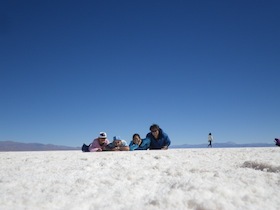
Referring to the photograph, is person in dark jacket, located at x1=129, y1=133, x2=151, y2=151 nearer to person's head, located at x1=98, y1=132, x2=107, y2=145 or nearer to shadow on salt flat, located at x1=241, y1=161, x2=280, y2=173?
person's head, located at x1=98, y1=132, x2=107, y2=145

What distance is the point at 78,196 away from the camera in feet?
5.63

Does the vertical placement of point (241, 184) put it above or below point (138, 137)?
below

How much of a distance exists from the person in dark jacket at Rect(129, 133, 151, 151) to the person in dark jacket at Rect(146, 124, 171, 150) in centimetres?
16

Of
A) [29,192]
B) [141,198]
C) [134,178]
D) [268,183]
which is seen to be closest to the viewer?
[141,198]

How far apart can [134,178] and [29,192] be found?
2.63 feet

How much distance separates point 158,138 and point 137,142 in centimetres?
74

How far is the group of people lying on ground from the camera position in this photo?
8141mm

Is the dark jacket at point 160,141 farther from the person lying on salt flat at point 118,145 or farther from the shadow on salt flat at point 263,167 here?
the shadow on salt flat at point 263,167

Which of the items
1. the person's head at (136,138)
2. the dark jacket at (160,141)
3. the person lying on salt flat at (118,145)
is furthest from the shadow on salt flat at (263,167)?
the dark jacket at (160,141)

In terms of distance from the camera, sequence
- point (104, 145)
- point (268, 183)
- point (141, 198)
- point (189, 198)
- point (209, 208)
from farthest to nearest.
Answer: point (104, 145), point (268, 183), point (141, 198), point (189, 198), point (209, 208)

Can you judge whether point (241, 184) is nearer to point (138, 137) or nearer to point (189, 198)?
point (189, 198)

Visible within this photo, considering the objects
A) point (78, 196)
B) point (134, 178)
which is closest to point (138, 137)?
point (134, 178)

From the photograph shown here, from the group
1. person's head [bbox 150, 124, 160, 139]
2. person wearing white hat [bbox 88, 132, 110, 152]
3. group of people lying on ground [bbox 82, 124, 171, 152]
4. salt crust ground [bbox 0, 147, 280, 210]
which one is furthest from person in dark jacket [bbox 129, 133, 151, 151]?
salt crust ground [bbox 0, 147, 280, 210]

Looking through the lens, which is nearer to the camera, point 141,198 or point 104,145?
point 141,198
